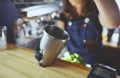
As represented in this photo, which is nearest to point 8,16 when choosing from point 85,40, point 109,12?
point 85,40

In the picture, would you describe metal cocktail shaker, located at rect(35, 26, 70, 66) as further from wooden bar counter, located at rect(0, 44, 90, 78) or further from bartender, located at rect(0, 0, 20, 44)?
bartender, located at rect(0, 0, 20, 44)

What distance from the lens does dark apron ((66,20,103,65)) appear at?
1.11 meters

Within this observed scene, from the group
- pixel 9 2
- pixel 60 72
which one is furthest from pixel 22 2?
pixel 60 72

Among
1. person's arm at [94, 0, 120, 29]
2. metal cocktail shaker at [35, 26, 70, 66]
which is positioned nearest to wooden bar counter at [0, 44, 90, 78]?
metal cocktail shaker at [35, 26, 70, 66]

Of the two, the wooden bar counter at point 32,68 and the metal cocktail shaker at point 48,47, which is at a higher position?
the metal cocktail shaker at point 48,47

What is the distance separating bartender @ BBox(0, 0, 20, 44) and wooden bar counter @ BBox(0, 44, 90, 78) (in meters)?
0.39

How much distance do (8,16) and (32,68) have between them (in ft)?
2.09

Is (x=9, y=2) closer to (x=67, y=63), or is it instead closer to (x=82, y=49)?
(x=82, y=49)

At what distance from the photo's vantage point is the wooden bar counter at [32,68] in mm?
724

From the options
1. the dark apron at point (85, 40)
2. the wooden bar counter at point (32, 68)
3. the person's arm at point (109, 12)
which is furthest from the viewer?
the dark apron at point (85, 40)

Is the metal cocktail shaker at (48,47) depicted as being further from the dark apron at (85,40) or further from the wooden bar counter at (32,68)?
the dark apron at (85,40)

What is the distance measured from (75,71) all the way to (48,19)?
1.81ft

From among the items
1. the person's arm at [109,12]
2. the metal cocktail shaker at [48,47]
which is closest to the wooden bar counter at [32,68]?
the metal cocktail shaker at [48,47]

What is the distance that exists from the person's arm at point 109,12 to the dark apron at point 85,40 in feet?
0.41
